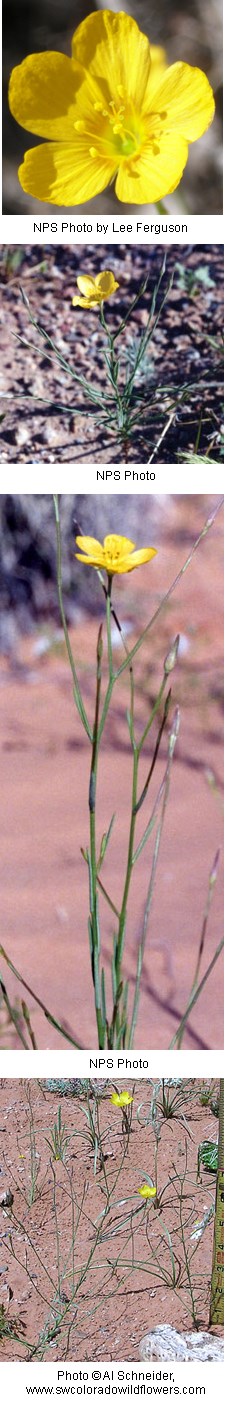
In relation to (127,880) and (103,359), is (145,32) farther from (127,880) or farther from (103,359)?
(127,880)

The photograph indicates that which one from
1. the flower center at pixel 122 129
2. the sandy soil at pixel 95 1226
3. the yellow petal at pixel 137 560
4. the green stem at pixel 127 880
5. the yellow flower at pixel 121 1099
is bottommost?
the sandy soil at pixel 95 1226

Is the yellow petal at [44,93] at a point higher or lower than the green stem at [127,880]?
higher

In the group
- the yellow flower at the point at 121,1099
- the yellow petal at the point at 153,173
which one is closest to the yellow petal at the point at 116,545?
the yellow petal at the point at 153,173

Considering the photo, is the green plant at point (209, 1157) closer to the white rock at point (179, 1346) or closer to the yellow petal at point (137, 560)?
the white rock at point (179, 1346)

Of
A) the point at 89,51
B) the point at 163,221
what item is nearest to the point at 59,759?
the point at 163,221

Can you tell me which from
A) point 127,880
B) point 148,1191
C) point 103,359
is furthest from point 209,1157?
point 103,359
